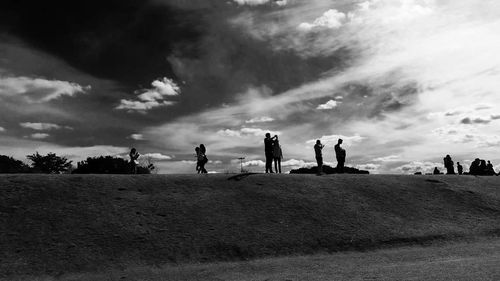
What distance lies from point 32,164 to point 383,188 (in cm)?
5376

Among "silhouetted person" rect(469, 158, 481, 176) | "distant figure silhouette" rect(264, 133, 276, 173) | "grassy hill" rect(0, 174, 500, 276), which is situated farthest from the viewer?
"silhouetted person" rect(469, 158, 481, 176)

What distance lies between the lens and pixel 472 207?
20.0 m

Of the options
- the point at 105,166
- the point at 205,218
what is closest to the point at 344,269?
the point at 205,218

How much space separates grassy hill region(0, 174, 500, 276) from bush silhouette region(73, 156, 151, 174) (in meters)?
40.5

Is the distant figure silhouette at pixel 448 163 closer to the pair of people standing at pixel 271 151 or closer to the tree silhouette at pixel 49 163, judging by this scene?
the pair of people standing at pixel 271 151

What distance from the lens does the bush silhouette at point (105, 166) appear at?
188ft

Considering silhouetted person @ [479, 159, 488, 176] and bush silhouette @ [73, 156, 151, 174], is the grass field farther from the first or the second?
bush silhouette @ [73, 156, 151, 174]

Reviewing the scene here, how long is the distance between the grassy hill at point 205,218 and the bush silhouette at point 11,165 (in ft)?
146

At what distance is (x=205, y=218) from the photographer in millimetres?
15234

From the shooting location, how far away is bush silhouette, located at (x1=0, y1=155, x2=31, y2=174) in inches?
2192

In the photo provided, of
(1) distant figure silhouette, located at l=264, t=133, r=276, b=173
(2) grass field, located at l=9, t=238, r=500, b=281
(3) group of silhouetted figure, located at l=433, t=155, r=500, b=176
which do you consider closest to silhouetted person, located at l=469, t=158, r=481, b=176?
(3) group of silhouetted figure, located at l=433, t=155, r=500, b=176

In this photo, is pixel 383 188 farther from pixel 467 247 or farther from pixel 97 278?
pixel 97 278

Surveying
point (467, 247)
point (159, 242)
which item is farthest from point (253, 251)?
point (467, 247)

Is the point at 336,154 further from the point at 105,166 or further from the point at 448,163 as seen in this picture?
the point at 105,166
